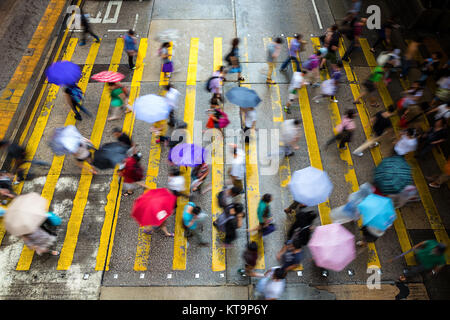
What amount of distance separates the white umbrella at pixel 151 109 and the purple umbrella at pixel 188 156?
4.31 ft

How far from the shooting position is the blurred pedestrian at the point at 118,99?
30.3 feet

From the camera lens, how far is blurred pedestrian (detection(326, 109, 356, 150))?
27.2ft

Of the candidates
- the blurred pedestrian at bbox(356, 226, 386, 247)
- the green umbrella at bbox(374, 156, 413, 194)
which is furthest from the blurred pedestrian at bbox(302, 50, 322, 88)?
the blurred pedestrian at bbox(356, 226, 386, 247)

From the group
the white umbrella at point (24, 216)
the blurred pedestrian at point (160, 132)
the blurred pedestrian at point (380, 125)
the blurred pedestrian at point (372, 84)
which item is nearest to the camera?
the white umbrella at point (24, 216)

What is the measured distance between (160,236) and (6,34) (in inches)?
484

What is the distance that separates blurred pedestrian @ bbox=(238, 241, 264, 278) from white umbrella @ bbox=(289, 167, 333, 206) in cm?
153

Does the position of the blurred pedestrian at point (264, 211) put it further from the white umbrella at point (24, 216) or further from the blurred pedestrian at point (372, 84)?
the blurred pedestrian at point (372, 84)

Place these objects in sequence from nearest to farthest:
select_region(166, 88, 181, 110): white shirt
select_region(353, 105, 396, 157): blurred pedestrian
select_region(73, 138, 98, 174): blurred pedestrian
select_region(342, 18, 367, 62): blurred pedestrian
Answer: select_region(73, 138, 98, 174): blurred pedestrian → select_region(353, 105, 396, 157): blurred pedestrian → select_region(166, 88, 181, 110): white shirt → select_region(342, 18, 367, 62): blurred pedestrian

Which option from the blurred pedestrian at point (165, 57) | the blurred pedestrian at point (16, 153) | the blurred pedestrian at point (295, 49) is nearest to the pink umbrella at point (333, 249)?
the blurred pedestrian at point (295, 49)

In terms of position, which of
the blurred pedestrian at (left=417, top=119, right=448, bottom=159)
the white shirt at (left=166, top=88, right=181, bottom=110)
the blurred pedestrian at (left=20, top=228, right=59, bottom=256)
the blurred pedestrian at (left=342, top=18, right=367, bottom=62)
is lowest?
the blurred pedestrian at (left=20, top=228, right=59, bottom=256)

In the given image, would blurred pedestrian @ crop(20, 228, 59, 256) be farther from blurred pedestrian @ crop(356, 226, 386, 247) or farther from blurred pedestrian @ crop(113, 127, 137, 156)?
blurred pedestrian @ crop(356, 226, 386, 247)

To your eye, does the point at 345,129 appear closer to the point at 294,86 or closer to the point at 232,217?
the point at 294,86

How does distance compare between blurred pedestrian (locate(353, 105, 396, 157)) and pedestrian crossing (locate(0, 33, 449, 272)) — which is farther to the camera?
blurred pedestrian (locate(353, 105, 396, 157))
